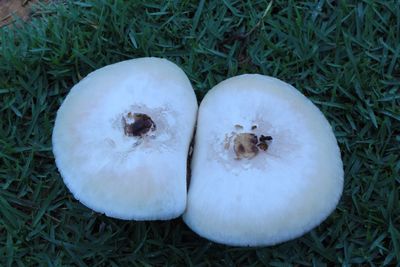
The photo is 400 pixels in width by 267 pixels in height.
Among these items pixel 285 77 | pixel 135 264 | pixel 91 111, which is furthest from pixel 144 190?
pixel 285 77

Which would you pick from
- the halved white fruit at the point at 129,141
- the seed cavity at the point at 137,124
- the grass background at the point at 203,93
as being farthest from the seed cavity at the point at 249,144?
Result: the grass background at the point at 203,93

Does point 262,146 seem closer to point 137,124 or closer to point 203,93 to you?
point 137,124

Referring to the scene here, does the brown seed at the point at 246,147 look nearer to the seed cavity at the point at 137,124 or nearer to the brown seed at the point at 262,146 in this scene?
the brown seed at the point at 262,146

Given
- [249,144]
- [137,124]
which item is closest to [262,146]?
[249,144]

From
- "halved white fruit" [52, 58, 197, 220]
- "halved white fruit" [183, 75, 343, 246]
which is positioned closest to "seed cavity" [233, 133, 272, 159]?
"halved white fruit" [183, 75, 343, 246]

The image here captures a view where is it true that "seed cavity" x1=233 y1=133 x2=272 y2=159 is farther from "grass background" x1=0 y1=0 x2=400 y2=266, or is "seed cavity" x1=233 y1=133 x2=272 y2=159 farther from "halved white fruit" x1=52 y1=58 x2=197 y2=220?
"grass background" x1=0 y1=0 x2=400 y2=266
